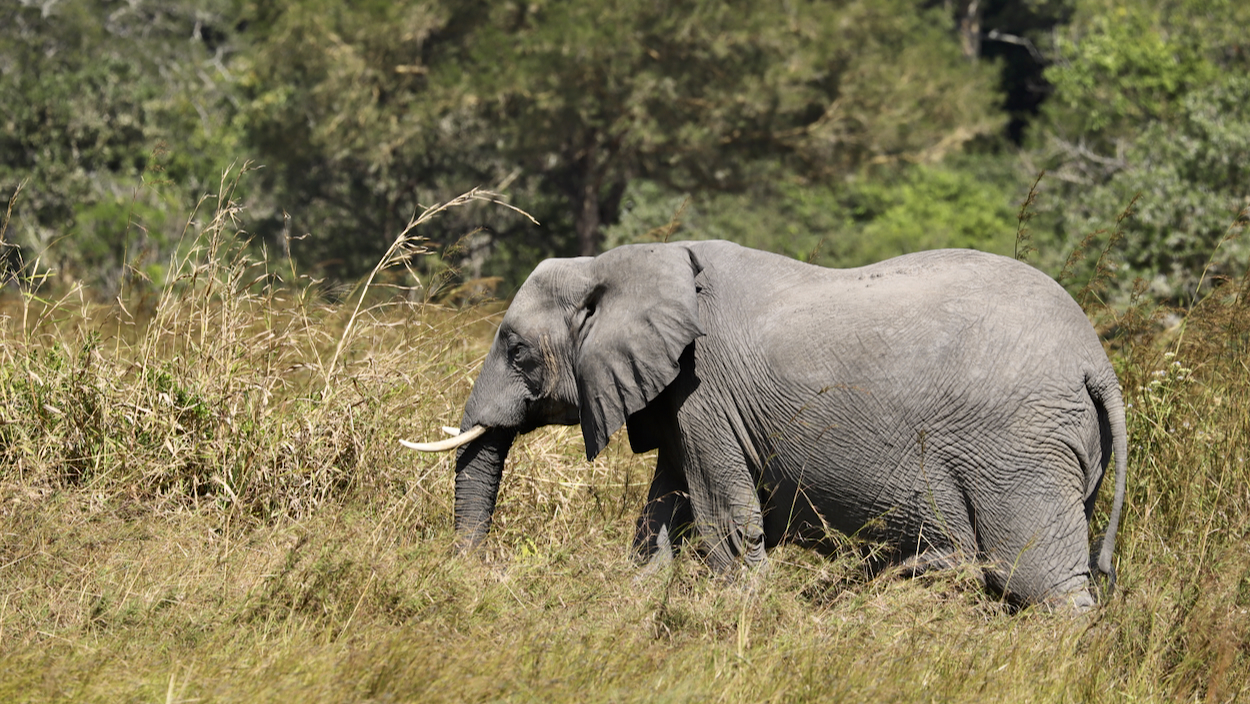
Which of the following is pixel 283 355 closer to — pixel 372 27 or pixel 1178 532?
pixel 1178 532

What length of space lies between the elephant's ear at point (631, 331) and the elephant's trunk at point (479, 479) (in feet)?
1.40

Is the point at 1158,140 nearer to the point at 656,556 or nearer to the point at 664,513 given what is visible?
the point at 664,513

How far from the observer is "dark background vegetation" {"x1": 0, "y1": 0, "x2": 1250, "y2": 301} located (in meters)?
16.7

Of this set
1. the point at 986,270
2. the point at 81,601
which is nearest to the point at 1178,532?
the point at 986,270

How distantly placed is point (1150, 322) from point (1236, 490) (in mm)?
1017

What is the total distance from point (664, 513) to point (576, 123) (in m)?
12.8

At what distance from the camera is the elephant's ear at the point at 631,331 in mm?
4328

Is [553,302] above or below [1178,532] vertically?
above

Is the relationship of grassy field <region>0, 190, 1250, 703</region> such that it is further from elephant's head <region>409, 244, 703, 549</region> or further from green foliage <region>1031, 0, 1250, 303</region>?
green foliage <region>1031, 0, 1250, 303</region>

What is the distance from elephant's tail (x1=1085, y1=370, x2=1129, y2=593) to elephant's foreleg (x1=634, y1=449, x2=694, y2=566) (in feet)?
4.77

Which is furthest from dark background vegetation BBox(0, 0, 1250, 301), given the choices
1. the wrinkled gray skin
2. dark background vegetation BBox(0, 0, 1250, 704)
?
the wrinkled gray skin

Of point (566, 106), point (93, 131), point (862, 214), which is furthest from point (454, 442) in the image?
point (862, 214)

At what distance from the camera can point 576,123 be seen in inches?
674

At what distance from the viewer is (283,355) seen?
18.3 ft
